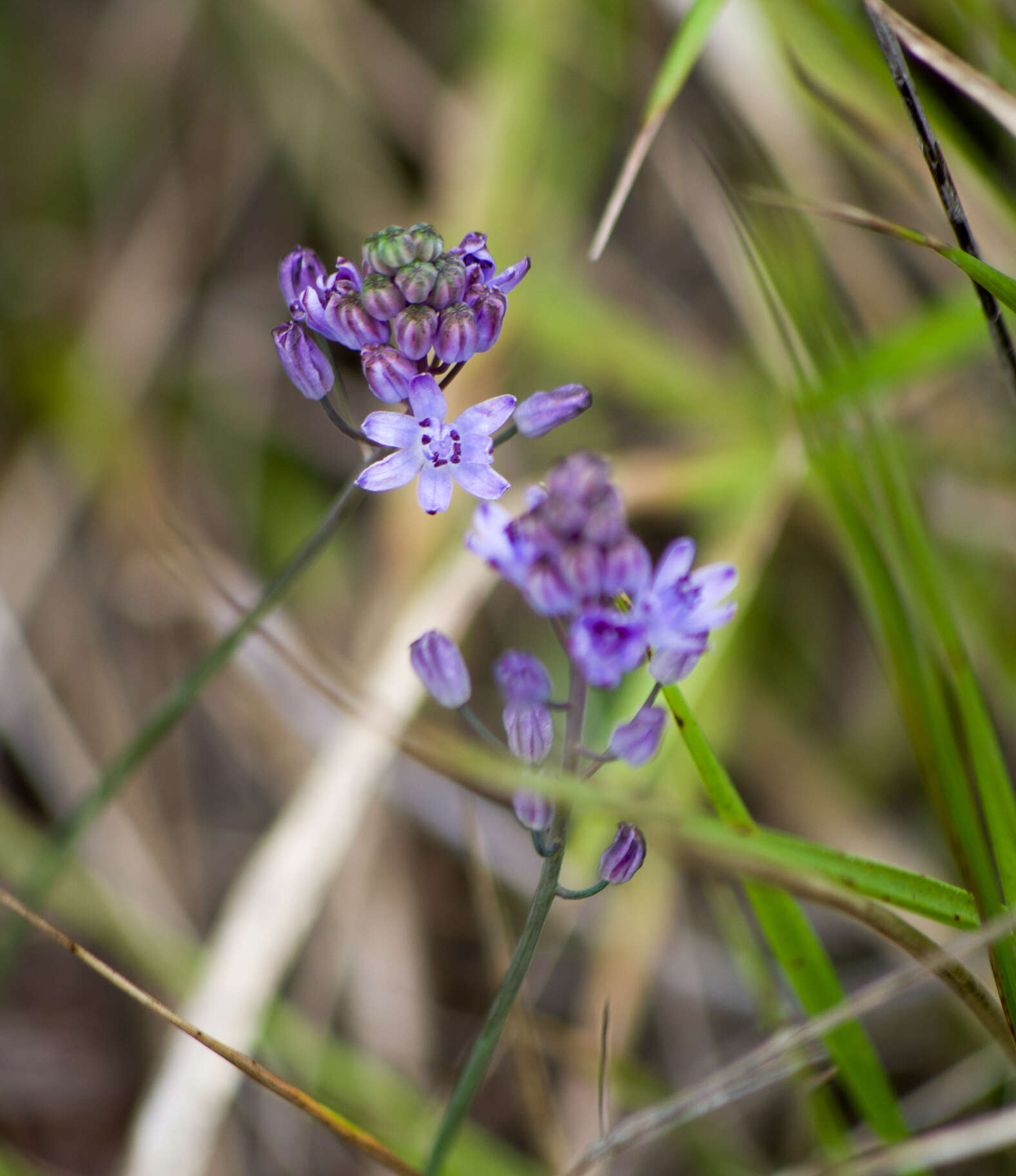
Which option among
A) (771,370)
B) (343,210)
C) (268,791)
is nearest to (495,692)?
(268,791)

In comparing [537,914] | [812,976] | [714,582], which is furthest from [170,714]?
[812,976]

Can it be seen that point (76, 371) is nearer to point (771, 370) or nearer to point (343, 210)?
point (343, 210)

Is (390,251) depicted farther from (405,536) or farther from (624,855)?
(405,536)

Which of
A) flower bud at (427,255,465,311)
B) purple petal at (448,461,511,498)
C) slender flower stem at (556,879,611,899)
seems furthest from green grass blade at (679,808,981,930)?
flower bud at (427,255,465,311)

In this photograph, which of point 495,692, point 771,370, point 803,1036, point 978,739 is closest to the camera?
point 803,1036

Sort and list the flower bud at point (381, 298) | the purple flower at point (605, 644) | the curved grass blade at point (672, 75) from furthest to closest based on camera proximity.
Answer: the curved grass blade at point (672, 75) < the flower bud at point (381, 298) < the purple flower at point (605, 644)

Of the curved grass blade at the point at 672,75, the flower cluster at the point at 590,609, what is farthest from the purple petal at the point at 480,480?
the curved grass blade at the point at 672,75

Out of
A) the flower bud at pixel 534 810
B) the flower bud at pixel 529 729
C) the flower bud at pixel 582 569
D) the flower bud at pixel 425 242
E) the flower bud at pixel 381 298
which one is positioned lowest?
the flower bud at pixel 534 810

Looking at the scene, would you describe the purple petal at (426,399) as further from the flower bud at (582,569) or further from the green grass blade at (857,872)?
the green grass blade at (857,872)
